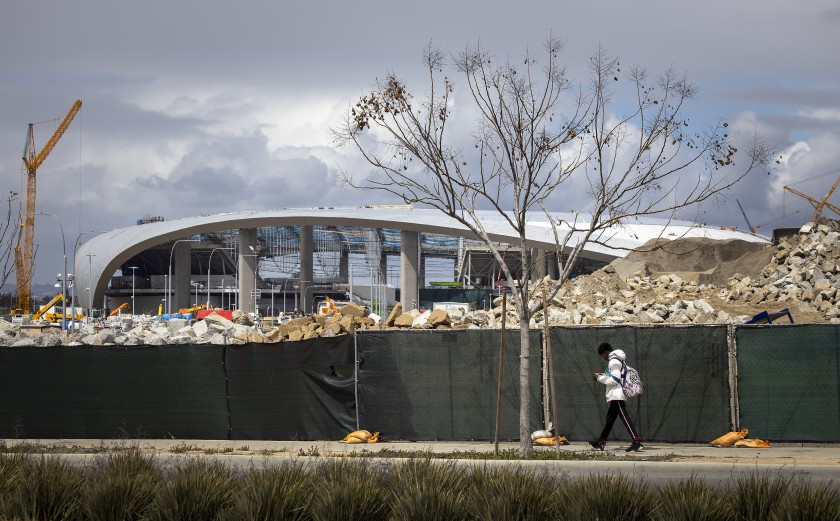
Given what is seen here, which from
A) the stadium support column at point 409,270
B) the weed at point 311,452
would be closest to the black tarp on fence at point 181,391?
the weed at point 311,452

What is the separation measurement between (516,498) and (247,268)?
83465 millimetres

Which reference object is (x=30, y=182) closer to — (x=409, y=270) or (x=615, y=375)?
(x=409, y=270)

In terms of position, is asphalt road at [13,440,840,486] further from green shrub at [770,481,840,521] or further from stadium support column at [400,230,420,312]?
stadium support column at [400,230,420,312]

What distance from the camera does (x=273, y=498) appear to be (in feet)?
28.2

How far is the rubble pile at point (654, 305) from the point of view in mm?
23156

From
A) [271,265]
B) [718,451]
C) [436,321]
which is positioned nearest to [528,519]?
[718,451]

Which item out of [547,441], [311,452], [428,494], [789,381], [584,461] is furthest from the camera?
[547,441]

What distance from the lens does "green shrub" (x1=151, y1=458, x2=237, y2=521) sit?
8.74m

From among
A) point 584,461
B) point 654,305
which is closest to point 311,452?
point 584,461

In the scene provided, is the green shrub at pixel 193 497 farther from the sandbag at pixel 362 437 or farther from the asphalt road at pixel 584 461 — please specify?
the sandbag at pixel 362 437

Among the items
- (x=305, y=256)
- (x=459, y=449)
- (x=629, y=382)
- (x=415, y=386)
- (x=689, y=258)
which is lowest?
(x=459, y=449)

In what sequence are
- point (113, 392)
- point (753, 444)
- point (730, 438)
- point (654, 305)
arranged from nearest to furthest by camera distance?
1. point (753, 444)
2. point (730, 438)
3. point (113, 392)
4. point (654, 305)

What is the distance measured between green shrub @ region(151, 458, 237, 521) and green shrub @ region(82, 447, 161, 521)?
22 cm

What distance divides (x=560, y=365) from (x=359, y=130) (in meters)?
5.13
